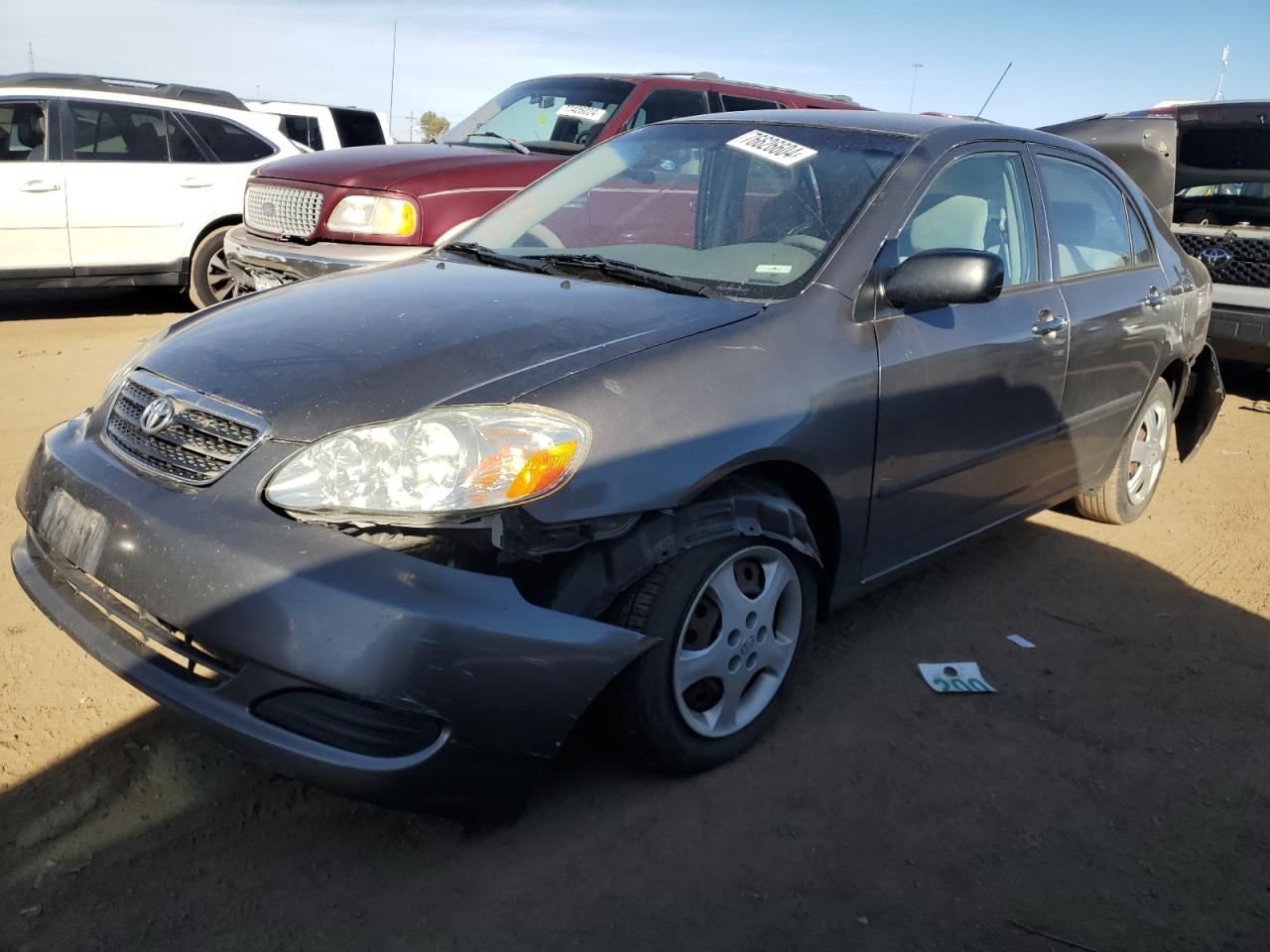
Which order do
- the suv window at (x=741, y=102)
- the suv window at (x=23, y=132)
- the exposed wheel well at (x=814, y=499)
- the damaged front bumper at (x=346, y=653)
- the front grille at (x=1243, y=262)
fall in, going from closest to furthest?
the damaged front bumper at (x=346, y=653)
the exposed wheel well at (x=814, y=499)
the front grille at (x=1243, y=262)
the suv window at (x=741, y=102)
the suv window at (x=23, y=132)

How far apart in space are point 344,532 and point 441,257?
1615 mm

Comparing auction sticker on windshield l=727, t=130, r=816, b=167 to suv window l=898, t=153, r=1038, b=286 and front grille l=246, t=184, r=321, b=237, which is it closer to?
suv window l=898, t=153, r=1038, b=286

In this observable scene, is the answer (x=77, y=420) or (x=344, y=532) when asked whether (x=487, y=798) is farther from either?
(x=77, y=420)

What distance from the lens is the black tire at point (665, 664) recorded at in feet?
8.16

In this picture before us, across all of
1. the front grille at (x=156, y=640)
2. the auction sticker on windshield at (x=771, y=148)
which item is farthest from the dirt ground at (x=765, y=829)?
the auction sticker on windshield at (x=771, y=148)

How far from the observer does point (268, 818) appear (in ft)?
8.39

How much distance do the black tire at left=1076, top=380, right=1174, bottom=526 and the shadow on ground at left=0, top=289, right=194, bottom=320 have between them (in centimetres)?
728

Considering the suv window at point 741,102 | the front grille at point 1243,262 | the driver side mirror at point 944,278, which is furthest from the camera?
the suv window at point 741,102

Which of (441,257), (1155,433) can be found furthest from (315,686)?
(1155,433)

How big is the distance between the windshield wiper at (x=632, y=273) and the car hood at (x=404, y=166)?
294cm

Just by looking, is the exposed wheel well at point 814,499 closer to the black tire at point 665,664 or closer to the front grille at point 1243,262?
the black tire at point 665,664

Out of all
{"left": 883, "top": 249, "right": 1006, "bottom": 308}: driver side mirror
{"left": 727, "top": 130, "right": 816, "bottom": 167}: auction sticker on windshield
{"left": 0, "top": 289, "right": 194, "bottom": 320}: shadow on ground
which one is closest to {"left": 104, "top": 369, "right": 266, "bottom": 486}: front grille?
{"left": 883, "top": 249, "right": 1006, "bottom": 308}: driver side mirror

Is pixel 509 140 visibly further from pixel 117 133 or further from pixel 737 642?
pixel 737 642

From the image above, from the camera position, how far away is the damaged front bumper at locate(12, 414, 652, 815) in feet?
7.11
